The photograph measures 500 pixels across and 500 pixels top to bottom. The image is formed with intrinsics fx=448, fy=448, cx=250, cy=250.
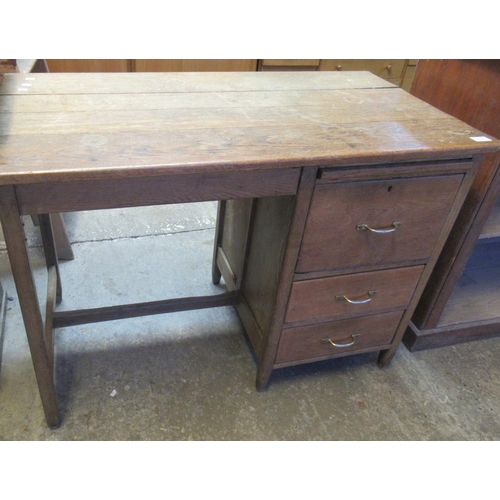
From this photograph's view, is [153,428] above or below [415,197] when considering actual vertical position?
below

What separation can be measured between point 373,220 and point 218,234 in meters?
0.79

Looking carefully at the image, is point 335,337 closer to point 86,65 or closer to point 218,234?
point 218,234

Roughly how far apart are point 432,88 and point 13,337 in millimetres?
1697

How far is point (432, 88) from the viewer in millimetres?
1523

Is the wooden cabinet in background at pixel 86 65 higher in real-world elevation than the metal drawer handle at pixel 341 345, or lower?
higher

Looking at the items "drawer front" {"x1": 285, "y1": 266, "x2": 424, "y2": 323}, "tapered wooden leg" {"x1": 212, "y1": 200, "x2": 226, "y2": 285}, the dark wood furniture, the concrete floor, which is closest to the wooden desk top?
the dark wood furniture

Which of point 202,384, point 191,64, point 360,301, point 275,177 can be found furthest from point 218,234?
point 191,64

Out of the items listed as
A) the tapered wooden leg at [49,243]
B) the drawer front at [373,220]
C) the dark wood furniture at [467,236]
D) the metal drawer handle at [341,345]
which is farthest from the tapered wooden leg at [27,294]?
the dark wood furniture at [467,236]

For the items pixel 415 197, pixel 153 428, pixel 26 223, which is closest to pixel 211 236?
pixel 26 223

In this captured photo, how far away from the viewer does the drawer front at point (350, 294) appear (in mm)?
1270

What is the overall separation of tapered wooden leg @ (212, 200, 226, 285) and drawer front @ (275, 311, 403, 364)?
0.60m

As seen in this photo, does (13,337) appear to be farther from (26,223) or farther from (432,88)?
(432,88)

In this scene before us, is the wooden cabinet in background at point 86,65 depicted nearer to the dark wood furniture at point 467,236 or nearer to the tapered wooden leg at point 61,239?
the tapered wooden leg at point 61,239

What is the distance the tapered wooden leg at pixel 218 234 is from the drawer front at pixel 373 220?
64cm
